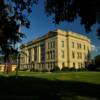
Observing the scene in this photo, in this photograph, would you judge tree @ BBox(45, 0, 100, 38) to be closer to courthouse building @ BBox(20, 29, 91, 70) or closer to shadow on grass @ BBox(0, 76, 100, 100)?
shadow on grass @ BBox(0, 76, 100, 100)

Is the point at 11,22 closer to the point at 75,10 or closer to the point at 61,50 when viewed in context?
the point at 75,10

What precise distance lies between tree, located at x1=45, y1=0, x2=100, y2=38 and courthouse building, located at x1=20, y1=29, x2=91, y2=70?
7153cm

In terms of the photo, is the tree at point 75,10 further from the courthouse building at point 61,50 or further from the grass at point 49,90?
the courthouse building at point 61,50

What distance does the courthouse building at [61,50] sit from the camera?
87025 mm

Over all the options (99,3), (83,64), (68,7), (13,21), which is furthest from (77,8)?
(83,64)

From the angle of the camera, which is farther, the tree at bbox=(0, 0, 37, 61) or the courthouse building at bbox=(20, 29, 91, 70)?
the courthouse building at bbox=(20, 29, 91, 70)

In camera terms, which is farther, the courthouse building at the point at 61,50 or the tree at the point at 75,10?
the courthouse building at the point at 61,50

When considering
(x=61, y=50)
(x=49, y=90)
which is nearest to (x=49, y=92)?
(x=49, y=90)

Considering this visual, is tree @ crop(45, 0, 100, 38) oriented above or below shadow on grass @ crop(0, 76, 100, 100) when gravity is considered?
above

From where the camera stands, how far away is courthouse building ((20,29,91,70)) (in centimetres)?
8703

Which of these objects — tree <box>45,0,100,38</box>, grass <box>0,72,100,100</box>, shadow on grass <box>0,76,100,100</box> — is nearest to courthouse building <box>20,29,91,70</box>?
grass <box>0,72,100,100</box>

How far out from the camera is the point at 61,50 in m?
87.1

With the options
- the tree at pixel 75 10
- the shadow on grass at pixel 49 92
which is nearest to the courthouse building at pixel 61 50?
the shadow on grass at pixel 49 92

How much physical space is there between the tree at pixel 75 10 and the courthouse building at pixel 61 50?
2816 inches
